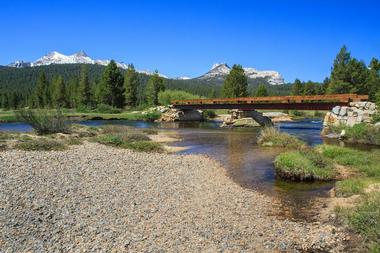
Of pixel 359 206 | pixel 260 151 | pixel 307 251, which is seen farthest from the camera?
pixel 260 151

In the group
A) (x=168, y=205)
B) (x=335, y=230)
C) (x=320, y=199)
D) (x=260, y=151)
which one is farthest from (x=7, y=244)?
(x=260, y=151)

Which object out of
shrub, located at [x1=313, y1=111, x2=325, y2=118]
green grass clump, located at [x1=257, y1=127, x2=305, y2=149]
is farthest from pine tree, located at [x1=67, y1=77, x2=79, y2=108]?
green grass clump, located at [x1=257, y1=127, x2=305, y2=149]

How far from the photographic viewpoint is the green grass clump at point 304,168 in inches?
719

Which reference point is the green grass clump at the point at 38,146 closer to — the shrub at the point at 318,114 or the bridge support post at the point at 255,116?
the bridge support post at the point at 255,116

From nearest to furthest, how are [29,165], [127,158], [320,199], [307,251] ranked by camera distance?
[307,251]
[320,199]
[29,165]
[127,158]

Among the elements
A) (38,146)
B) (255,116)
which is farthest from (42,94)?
(38,146)

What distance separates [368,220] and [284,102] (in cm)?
4469

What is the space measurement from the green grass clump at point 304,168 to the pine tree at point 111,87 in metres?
84.6

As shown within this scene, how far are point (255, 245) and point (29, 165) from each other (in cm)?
1079

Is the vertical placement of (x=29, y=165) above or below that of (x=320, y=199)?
above

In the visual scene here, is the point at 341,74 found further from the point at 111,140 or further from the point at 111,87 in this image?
the point at 111,140

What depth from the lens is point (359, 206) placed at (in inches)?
464

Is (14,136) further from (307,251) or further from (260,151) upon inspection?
(307,251)

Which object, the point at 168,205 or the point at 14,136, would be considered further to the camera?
the point at 14,136
